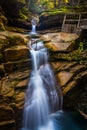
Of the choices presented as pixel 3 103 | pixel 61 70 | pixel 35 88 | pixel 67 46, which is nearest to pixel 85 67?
pixel 61 70

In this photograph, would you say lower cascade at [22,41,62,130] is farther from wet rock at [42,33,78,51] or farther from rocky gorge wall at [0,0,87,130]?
wet rock at [42,33,78,51]

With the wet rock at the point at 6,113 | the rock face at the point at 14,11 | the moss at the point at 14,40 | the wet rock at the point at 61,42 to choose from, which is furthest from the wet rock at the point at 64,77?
the rock face at the point at 14,11

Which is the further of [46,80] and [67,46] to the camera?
[67,46]

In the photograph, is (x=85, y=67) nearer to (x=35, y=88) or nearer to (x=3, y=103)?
(x=35, y=88)

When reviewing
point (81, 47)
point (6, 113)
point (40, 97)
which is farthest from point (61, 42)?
point (6, 113)

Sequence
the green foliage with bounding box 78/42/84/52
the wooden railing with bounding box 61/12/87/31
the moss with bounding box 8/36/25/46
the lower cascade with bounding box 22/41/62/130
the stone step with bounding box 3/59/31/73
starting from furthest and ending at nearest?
the wooden railing with bounding box 61/12/87/31, the green foliage with bounding box 78/42/84/52, the moss with bounding box 8/36/25/46, the stone step with bounding box 3/59/31/73, the lower cascade with bounding box 22/41/62/130

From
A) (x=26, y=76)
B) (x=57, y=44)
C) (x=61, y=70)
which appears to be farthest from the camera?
(x=57, y=44)

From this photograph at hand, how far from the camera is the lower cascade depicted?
8328 millimetres

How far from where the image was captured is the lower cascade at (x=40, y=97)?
8.33 m

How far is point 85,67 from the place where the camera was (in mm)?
9992

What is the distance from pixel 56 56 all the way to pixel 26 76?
8.17 ft

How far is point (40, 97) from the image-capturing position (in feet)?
29.7

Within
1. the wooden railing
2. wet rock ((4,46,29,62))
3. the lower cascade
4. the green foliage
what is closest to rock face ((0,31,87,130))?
wet rock ((4,46,29,62))

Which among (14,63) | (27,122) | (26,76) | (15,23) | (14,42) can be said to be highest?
(15,23)
